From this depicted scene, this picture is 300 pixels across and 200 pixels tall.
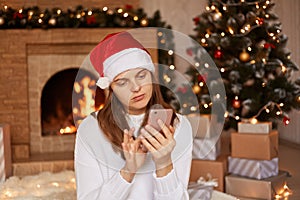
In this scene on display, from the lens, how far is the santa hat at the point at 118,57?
1.30 meters

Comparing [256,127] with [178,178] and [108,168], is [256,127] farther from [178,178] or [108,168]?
[108,168]

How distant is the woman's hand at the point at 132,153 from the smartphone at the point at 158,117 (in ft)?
0.19

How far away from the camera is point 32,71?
3674 millimetres

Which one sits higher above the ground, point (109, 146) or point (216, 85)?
point (216, 85)

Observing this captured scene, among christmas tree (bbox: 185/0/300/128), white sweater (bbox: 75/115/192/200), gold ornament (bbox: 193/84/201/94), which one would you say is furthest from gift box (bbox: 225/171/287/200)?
white sweater (bbox: 75/115/192/200)

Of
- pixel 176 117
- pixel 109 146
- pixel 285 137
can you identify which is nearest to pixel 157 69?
pixel 176 117

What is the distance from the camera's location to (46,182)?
288 cm

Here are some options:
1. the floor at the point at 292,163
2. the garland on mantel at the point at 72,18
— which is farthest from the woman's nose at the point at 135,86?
the garland on mantel at the point at 72,18

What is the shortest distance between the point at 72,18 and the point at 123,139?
252 cm

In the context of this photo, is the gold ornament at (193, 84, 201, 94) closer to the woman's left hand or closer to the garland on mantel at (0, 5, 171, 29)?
the garland on mantel at (0, 5, 171, 29)

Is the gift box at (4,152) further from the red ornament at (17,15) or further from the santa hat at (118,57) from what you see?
the santa hat at (118,57)

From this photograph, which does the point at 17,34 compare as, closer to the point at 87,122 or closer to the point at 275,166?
the point at 275,166

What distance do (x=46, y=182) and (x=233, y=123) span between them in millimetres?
1322

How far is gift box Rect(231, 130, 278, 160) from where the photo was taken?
9.40 ft
